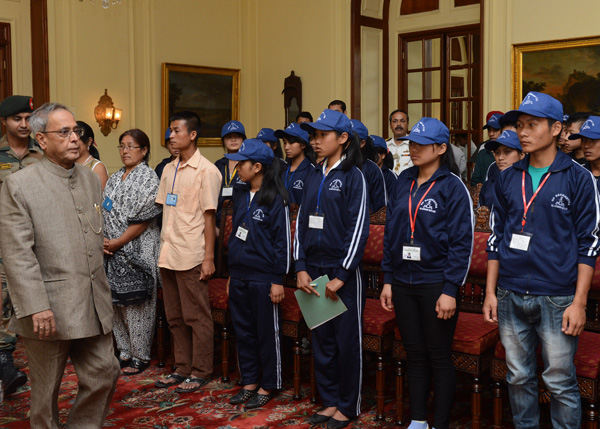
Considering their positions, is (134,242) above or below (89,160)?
below

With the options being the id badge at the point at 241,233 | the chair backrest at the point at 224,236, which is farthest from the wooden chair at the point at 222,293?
the id badge at the point at 241,233

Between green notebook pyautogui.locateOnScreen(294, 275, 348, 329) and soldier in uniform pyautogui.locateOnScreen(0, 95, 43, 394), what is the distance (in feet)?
6.38

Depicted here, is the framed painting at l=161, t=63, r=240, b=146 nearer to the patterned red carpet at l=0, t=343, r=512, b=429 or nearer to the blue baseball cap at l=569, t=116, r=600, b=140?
the patterned red carpet at l=0, t=343, r=512, b=429

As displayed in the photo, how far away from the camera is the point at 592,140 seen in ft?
14.1

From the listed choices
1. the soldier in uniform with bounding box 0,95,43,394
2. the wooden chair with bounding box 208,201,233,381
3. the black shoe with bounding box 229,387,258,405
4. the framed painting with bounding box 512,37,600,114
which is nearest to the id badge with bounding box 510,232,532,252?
the black shoe with bounding box 229,387,258,405

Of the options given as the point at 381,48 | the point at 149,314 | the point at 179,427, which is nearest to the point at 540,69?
the point at 381,48

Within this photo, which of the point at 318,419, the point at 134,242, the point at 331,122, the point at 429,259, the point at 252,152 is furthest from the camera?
the point at 134,242

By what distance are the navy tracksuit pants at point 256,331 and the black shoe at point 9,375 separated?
1.54m

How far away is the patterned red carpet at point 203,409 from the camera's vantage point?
391 centimetres

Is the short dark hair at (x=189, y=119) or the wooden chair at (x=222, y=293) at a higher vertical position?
the short dark hair at (x=189, y=119)

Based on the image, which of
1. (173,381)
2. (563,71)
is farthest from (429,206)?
(563,71)

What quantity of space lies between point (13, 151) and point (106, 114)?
16.9 ft

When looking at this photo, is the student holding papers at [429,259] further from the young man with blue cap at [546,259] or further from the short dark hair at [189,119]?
the short dark hair at [189,119]

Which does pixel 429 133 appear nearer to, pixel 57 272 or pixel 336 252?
pixel 336 252
